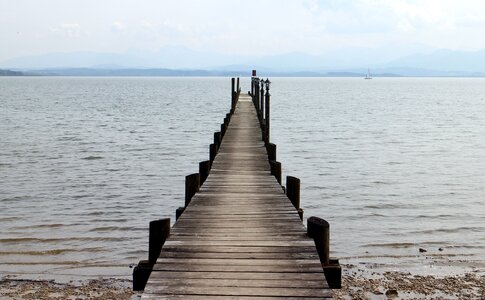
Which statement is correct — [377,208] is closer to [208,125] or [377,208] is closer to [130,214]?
[130,214]

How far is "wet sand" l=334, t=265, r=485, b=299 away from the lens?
36.2 ft

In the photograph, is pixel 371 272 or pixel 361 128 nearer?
pixel 371 272

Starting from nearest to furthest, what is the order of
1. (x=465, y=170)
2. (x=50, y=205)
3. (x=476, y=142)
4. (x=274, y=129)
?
(x=50, y=205) < (x=465, y=170) < (x=476, y=142) < (x=274, y=129)

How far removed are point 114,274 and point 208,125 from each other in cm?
3853

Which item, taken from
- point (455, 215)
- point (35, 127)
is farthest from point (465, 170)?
point (35, 127)

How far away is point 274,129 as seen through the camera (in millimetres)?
46062

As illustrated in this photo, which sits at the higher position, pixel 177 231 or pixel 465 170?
pixel 177 231

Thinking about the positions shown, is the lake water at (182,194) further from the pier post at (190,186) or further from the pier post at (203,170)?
the pier post at (190,186)

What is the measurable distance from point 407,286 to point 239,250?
17.4 feet

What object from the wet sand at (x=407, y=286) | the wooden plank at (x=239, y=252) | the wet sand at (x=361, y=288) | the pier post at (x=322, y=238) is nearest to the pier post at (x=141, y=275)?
the wooden plank at (x=239, y=252)

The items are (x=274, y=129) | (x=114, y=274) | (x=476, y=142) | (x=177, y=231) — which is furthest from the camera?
(x=274, y=129)

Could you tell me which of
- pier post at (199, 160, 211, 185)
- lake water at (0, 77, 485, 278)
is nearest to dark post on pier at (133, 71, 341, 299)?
pier post at (199, 160, 211, 185)

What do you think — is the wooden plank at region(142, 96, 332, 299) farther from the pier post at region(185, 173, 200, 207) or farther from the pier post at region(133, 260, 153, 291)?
the pier post at region(133, 260, 153, 291)

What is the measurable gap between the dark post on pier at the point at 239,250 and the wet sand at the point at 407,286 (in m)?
2.36
